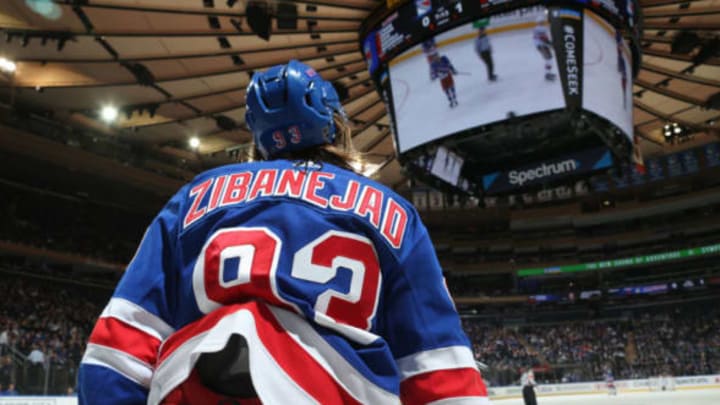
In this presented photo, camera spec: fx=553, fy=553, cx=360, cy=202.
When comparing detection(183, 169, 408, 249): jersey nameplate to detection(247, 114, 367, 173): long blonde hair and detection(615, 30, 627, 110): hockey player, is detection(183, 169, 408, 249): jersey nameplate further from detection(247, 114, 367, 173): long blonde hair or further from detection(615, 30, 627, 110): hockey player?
detection(615, 30, 627, 110): hockey player

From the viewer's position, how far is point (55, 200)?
89.4ft

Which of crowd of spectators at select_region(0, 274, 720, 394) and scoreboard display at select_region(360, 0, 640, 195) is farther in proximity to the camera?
crowd of spectators at select_region(0, 274, 720, 394)

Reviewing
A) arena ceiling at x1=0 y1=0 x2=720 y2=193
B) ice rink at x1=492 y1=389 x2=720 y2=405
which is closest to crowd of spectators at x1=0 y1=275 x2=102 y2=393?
arena ceiling at x1=0 y1=0 x2=720 y2=193

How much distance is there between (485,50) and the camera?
10695 millimetres

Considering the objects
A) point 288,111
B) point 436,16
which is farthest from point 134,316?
point 436,16

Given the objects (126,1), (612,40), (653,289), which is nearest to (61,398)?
(126,1)

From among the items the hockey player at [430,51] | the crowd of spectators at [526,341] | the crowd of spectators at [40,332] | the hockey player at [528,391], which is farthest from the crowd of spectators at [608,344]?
the hockey player at [430,51]

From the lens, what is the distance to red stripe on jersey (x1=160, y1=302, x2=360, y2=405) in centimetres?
140

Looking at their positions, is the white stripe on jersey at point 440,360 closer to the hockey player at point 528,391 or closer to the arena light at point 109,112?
the hockey player at point 528,391

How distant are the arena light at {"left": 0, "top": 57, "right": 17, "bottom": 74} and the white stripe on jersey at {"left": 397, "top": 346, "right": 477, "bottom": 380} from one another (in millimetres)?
17646

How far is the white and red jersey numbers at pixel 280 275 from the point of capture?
1490 millimetres

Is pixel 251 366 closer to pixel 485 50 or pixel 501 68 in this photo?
pixel 501 68

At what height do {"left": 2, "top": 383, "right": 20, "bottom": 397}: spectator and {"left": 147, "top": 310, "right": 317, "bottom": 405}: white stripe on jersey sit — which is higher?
{"left": 147, "top": 310, "right": 317, "bottom": 405}: white stripe on jersey

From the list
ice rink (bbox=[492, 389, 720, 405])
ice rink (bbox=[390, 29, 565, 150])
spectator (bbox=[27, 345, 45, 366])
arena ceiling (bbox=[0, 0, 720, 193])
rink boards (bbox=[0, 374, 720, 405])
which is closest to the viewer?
ice rink (bbox=[390, 29, 565, 150])
